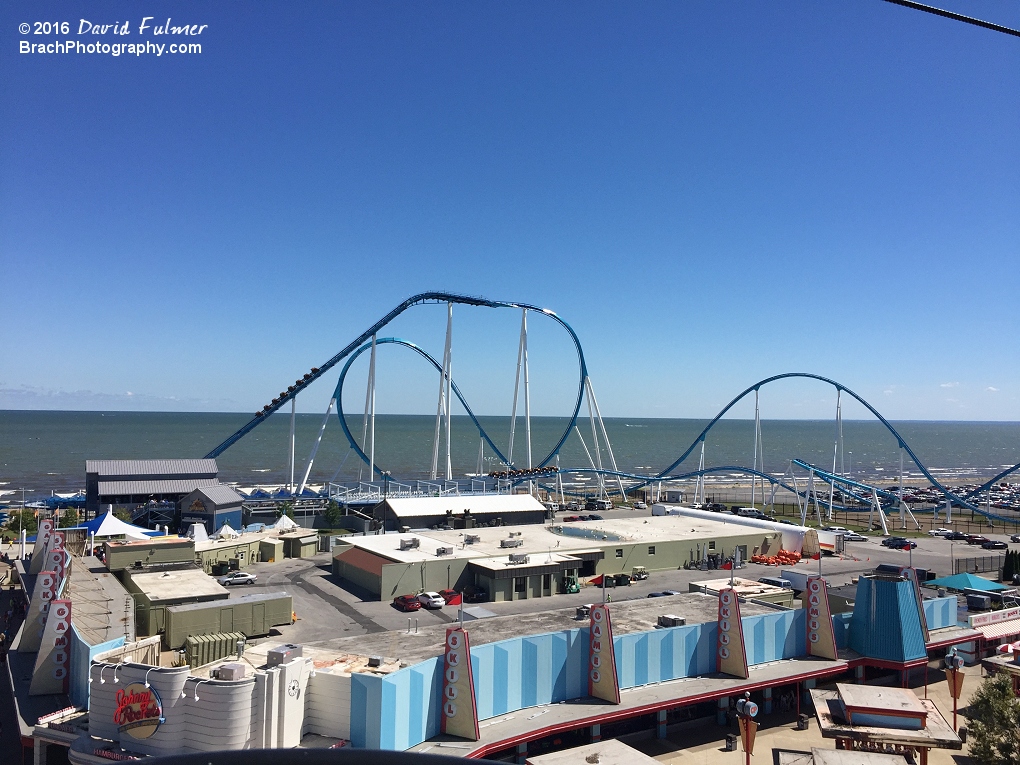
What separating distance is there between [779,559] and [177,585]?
29164mm

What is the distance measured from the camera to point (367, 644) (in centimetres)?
1869

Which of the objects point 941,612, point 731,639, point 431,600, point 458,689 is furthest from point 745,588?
point 458,689

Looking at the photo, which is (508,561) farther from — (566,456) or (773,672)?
(566,456)

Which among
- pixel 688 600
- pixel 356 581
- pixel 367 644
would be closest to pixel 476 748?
pixel 367 644

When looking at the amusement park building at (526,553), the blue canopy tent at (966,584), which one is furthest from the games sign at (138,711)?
the blue canopy tent at (966,584)

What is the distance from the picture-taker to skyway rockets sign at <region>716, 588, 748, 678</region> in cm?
1992

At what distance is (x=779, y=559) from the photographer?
39281 millimetres

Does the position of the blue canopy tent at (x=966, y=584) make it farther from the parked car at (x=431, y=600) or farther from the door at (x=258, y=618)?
the door at (x=258, y=618)

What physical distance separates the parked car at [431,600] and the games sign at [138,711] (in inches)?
598

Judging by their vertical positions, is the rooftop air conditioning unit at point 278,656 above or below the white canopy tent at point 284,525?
above

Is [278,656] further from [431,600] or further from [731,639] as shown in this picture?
[431,600]

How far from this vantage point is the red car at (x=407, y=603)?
28000mm

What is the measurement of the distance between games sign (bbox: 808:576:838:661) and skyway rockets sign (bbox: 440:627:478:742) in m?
11.2

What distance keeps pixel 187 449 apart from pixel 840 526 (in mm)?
113805
